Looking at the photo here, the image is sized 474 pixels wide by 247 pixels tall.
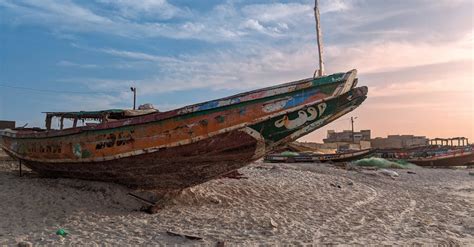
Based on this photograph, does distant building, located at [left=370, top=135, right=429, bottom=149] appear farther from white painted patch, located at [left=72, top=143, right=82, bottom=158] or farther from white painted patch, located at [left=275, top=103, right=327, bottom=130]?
white painted patch, located at [left=72, top=143, right=82, bottom=158]

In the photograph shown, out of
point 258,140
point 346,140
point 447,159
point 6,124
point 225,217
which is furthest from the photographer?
point 346,140

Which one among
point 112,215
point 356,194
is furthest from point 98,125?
point 356,194

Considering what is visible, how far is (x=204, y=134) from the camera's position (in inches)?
259

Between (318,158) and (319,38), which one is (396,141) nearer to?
(318,158)

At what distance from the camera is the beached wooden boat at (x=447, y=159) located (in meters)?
27.6

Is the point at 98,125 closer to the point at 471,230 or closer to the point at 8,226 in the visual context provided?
the point at 8,226

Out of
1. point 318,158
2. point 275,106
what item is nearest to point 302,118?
point 275,106

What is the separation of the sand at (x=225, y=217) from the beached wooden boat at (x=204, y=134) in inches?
23.4

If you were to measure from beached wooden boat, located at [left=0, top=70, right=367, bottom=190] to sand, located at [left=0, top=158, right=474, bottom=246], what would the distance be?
0.59 metres

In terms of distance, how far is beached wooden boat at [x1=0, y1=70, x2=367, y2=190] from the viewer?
6363 millimetres

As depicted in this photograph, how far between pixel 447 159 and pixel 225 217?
26664mm

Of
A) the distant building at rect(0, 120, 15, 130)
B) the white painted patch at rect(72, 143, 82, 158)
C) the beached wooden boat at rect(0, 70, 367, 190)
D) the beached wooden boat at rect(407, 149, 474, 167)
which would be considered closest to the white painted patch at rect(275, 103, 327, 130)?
the beached wooden boat at rect(0, 70, 367, 190)

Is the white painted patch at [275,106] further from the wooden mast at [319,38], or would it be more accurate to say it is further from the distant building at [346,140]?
the distant building at [346,140]

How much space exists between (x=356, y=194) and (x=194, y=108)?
18.9 ft
